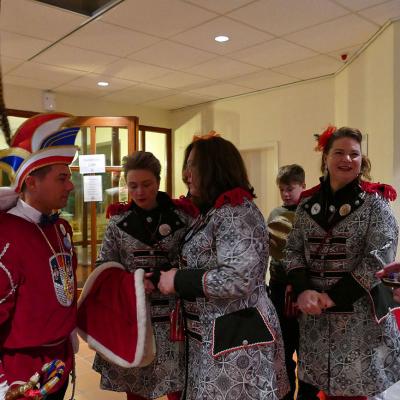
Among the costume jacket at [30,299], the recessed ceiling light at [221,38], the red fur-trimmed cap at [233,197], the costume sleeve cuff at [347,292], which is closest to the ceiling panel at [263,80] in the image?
the recessed ceiling light at [221,38]

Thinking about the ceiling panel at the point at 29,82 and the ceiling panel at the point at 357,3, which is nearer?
the ceiling panel at the point at 357,3

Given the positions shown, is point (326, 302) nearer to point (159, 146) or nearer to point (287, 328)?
point (287, 328)

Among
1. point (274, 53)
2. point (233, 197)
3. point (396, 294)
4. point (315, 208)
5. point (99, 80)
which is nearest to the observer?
point (233, 197)

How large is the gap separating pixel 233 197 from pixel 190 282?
30cm

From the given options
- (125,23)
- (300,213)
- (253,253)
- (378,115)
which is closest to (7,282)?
(253,253)

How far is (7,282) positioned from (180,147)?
5.80 meters

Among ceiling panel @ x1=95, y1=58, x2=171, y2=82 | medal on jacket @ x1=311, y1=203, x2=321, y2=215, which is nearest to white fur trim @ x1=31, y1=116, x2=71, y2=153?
medal on jacket @ x1=311, y1=203, x2=321, y2=215

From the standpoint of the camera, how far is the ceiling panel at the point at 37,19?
306 centimetres

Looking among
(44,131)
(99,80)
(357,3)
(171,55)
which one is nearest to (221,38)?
(171,55)

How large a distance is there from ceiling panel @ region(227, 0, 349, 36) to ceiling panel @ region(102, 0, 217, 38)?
0.96 ft

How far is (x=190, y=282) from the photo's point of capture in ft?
4.44

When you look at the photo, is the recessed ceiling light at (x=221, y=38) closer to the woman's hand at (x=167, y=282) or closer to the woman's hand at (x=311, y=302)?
the woman's hand at (x=311, y=302)

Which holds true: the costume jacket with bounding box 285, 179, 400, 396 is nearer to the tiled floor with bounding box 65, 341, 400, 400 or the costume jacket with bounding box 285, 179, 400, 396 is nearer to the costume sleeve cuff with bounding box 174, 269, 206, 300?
the costume sleeve cuff with bounding box 174, 269, 206, 300

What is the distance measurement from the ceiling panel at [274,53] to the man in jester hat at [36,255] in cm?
293
